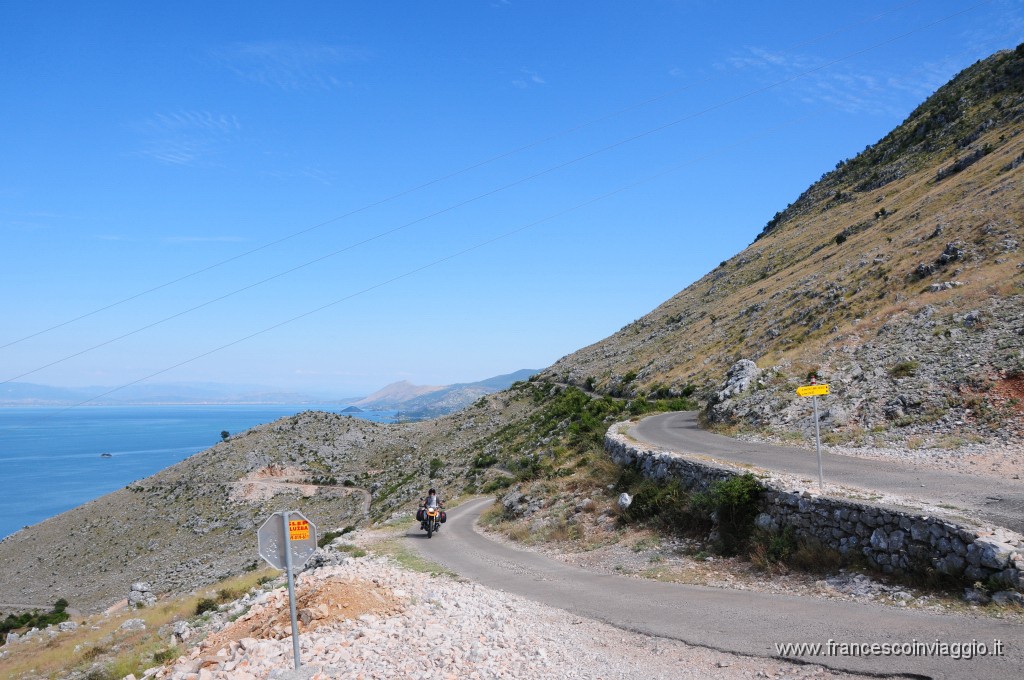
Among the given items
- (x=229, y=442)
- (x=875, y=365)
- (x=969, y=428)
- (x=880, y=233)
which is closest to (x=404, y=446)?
(x=229, y=442)

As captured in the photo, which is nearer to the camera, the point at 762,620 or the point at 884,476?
the point at 762,620

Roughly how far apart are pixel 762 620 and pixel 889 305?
27.2 metres

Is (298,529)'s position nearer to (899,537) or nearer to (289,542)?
(289,542)

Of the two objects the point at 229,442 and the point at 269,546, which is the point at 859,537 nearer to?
the point at 269,546

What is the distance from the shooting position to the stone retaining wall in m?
8.53

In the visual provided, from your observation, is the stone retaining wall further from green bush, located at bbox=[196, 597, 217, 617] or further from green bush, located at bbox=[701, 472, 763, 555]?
green bush, located at bbox=[196, 597, 217, 617]

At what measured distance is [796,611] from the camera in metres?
9.27

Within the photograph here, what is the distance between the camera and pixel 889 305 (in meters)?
30.8

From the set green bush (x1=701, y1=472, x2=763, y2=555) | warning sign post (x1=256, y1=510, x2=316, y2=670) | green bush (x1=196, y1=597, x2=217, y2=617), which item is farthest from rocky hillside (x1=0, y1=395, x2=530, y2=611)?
warning sign post (x1=256, y1=510, x2=316, y2=670)

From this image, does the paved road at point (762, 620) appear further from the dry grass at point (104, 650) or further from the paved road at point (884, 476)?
the dry grass at point (104, 650)

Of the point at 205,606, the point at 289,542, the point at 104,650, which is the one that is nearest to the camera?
the point at 289,542

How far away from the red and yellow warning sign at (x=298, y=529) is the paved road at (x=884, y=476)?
35.0 feet

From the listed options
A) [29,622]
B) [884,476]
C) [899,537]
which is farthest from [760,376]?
[29,622]

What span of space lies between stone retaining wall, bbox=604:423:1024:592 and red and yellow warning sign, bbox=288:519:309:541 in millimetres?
9028
